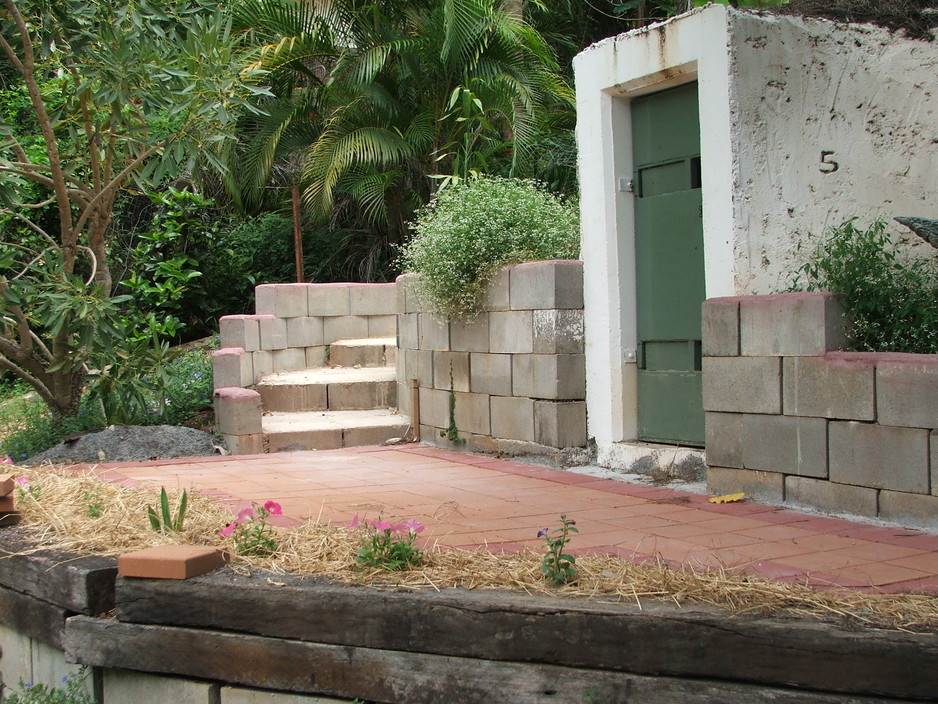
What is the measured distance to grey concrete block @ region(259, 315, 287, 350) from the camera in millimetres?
9734

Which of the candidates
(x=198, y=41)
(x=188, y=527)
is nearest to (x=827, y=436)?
(x=188, y=527)

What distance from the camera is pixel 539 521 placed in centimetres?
468

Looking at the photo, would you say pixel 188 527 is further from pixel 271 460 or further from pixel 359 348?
pixel 359 348

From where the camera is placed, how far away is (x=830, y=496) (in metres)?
4.88

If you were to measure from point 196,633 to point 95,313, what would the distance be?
13.8 ft

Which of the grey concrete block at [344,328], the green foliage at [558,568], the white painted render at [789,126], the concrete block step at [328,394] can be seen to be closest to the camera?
the green foliage at [558,568]

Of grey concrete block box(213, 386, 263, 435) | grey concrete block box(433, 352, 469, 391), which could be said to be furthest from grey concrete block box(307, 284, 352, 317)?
grey concrete block box(433, 352, 469, 391)

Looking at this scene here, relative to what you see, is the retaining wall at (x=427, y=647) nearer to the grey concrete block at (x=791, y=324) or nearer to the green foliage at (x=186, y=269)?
the grey concrete block at (x=791, y=324)

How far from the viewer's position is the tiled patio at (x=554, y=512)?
3834mm

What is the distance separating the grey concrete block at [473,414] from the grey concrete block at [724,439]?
7.17 feet

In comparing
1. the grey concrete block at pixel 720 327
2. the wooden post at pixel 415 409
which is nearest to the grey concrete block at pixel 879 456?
the grey concrete block at pixel 720 327

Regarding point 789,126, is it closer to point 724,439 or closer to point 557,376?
point 724,439

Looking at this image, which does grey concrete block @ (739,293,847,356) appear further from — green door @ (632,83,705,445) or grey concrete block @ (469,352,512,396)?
grey concrete block @ (469,352,512,396)

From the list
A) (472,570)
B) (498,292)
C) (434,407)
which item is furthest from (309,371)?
(472,570)
